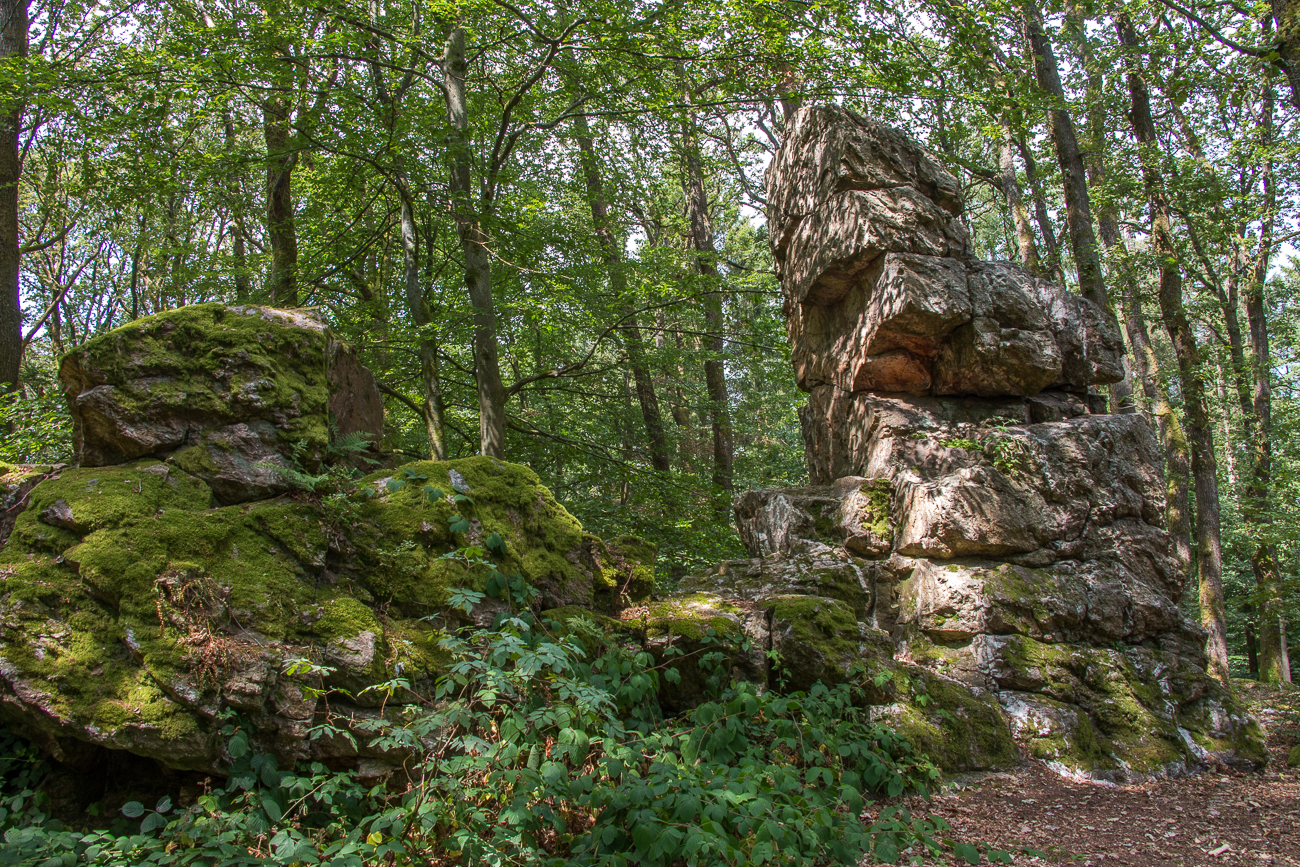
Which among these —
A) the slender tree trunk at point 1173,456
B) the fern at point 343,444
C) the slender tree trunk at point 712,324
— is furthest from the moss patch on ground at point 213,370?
the slender tree trunk at point 1173,456

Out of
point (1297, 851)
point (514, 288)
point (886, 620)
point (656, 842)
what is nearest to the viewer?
point (656, 842)

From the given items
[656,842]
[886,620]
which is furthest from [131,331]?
[886,620]

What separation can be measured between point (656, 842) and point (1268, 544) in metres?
15.1

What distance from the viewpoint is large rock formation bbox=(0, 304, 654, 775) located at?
3021 millimetres

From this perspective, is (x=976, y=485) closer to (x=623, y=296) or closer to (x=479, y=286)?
(x=623, y=296)

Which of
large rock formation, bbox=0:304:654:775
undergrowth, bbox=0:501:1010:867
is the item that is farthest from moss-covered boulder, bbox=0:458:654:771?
undergrowth, bbox=0:501:1010:867

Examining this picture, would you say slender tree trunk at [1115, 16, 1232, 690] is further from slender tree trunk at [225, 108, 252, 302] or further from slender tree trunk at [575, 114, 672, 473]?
slender tree trunk at [225, 108, 252, 302]

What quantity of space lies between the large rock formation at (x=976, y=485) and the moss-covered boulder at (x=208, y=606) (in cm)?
336

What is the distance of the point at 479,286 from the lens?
887 cm

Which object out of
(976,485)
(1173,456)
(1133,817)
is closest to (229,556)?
(1133,817)

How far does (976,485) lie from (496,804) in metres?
5.32

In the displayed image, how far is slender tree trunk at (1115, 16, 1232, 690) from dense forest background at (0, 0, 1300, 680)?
5 centimetres

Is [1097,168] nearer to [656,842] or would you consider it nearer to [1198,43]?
[1198,43]

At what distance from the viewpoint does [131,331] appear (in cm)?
416
